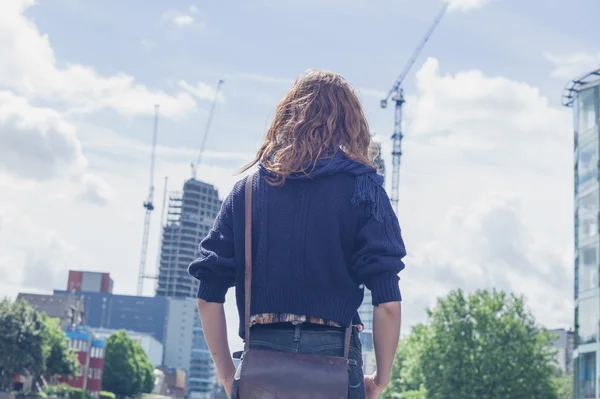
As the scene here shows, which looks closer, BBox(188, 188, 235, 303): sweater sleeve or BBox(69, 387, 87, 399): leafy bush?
BBox(188, 188, 235, 303): sweater sleeve

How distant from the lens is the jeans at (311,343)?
16.8ft

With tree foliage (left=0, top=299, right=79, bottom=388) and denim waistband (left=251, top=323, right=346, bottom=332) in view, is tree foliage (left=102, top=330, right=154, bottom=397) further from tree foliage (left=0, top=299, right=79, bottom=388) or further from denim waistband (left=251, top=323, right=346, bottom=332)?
denim waistband (left=251, top=323, right=346, bottom=332)

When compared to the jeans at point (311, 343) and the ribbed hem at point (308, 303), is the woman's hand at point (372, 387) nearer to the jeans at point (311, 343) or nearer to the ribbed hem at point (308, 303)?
the jeans at point (311, 343)

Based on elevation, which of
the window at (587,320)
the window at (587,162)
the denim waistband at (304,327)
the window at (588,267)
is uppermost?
the window at (587,162)

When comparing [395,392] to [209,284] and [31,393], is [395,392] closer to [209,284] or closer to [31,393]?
[31,393]

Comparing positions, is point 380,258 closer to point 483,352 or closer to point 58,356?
point 483,352

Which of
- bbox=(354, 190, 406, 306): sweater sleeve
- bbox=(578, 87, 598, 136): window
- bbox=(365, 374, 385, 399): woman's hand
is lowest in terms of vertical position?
bbox=(365, 374, 385, 399): woman's hand

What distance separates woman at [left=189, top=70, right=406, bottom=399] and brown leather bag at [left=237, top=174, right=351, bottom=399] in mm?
117

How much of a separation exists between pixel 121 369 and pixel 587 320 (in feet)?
382

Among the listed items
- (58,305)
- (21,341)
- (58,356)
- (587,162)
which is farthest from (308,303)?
(58,305)

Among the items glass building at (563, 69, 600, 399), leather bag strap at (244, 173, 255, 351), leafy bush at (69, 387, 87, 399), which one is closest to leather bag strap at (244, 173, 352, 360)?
leather bag strap at (244, 173, 255, 351)

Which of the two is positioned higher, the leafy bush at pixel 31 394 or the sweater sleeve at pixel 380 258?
the sweater sleeve at pixel 380 258

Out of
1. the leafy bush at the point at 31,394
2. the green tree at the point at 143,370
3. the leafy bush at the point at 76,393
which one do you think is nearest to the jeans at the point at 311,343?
the leafy bush at the point at 31,394

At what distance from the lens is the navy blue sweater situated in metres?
5.22
